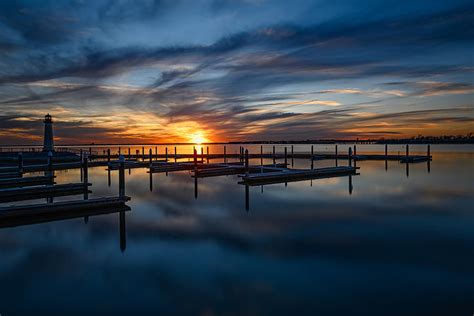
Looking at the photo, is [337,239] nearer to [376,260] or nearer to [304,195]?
[376,260]

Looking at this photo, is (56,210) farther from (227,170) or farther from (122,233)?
(227,170)

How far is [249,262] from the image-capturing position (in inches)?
312

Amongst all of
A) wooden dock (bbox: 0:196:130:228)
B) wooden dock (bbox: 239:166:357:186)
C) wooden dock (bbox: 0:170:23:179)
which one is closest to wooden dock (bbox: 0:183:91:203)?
wooden dock (bbox: 0:196:130:228)

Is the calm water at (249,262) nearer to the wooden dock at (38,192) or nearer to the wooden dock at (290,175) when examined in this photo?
the wooden dock at (38,192)

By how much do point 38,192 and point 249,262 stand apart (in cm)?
1372

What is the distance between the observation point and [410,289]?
6262mm

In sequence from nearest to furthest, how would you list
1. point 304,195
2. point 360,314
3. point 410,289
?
point 360,314, point 410,289, point 304,195

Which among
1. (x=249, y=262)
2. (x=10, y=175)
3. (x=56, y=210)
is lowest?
(x=249, y=262)

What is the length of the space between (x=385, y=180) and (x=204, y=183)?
46.8 ft

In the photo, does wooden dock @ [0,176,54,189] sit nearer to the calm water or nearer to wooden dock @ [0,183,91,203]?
wooden dock @ [0,183,91,203]

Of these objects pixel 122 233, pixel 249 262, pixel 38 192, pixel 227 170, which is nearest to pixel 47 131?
pixel 227 170

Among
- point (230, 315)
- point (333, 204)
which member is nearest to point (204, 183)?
point (333, 204)

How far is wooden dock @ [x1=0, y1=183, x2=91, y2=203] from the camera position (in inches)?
594

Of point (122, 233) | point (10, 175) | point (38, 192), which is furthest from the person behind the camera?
point (10, 175)
